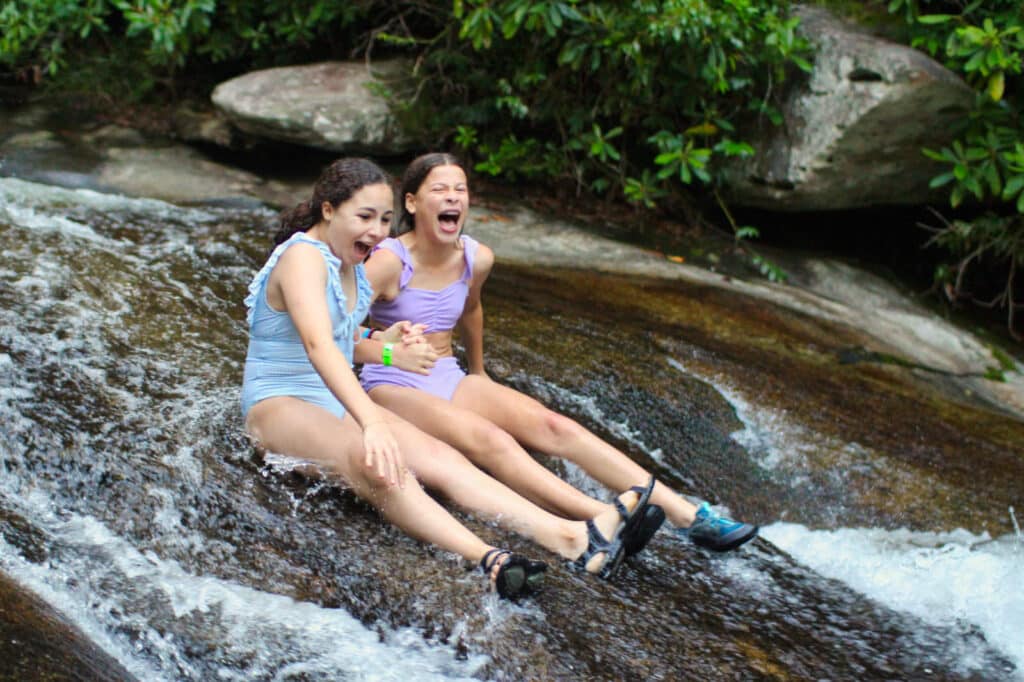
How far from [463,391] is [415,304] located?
1.30ft

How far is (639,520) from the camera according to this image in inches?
137

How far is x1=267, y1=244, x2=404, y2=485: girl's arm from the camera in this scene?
3.14 metres

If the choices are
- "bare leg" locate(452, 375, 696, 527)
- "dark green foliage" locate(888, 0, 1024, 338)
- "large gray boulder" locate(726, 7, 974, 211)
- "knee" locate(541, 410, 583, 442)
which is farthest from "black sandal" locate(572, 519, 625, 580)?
"large gray boulder" locate(726, 7, 974, 211)

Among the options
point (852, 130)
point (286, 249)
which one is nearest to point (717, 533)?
point (286, 249)

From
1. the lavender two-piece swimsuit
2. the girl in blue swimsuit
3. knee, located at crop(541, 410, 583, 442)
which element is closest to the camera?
the girl in blue swimsuit

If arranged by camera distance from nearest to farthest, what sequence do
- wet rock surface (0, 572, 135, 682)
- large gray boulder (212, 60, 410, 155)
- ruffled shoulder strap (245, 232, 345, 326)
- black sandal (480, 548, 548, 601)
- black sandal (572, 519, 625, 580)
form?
wet rock surface (0, 572, 135, 682)
black sandal (480, 548, 548, 601)
black sandal (572, 519, 625, 580)
ruffled shoulder strap (245, 232, 345, 326)
large gray boulder (212, 60, 410, 155)

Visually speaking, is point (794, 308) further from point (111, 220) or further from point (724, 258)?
point (111, 220)

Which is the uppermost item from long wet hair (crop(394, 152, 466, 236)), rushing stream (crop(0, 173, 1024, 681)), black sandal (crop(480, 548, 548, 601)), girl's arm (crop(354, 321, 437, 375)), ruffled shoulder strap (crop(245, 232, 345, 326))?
long wet hair (crop(394, 152, 466, 236))

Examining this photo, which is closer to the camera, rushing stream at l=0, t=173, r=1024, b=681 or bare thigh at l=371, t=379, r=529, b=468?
rushing stream at l=0, t=173, r=1024, b=681

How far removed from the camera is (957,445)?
5.23m

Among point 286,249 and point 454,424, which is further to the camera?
point 454,424

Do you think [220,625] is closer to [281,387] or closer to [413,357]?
[281,387]

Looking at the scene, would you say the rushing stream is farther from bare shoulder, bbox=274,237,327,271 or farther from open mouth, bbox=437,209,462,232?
open mouth, bbox=437,209,462,232

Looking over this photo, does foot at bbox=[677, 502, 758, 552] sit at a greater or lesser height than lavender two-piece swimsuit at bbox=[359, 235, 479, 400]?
Result: lesser
